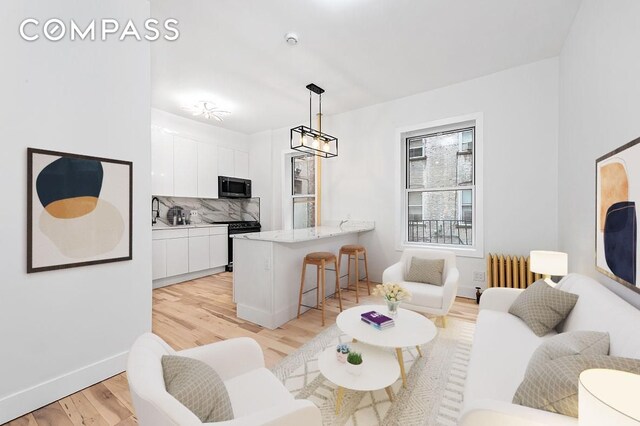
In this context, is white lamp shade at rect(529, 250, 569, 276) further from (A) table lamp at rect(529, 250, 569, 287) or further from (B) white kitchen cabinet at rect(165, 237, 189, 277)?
(B) white kitchen cabinet at rect(165, 237, 189, 277)

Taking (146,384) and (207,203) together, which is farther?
(207,203)

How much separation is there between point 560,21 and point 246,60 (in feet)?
10.6

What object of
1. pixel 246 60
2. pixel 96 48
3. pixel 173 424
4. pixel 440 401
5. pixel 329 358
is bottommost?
pixel 440 401

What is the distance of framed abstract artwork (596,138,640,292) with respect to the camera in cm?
147

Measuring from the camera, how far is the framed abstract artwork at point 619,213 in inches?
57.7

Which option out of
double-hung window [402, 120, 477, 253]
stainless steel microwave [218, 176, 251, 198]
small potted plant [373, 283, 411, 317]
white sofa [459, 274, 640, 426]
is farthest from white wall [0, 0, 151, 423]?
double-hung window [402, 120, 477, 253]

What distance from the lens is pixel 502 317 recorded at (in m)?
2.13

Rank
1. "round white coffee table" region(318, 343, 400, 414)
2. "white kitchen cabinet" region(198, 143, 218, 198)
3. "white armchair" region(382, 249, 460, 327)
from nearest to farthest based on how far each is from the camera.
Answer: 1. "round white coffee table" region(318, 343, 400, 414)
2. "white armchair" region(382, 249, 460, 327)
3. "white kitchen cabinet" region(198, 143, 218, 198)

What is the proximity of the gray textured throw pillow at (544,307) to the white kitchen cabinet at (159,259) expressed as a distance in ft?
15.3

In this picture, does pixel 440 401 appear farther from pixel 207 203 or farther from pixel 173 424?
pixel 207 203

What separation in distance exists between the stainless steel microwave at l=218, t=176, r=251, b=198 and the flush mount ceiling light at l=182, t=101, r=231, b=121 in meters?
1.29

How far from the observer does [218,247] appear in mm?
5285

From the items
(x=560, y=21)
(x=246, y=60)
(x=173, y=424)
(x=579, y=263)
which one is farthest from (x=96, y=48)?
(x=579, y=263)

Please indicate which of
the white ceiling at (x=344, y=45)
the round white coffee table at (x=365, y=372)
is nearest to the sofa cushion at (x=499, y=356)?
the round white coffee table at (x=365, y=372)
